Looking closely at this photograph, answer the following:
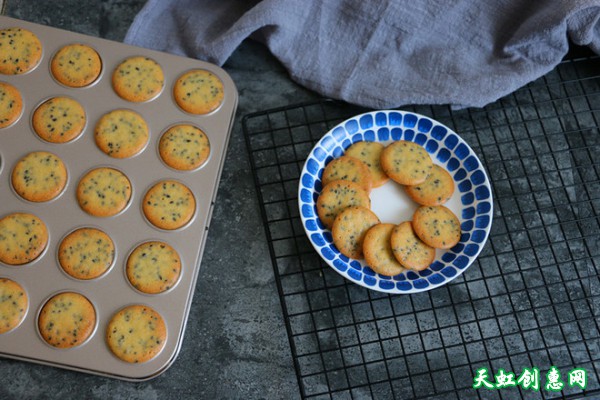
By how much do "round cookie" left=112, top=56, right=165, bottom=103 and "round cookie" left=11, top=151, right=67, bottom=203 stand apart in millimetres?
216

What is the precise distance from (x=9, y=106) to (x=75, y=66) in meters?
0.16

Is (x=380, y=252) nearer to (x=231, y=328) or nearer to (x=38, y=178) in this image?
(x=231, y=328)

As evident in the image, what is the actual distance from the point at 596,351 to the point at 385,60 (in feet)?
2.64

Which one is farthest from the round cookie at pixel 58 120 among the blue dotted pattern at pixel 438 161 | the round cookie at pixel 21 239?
the blue dotted pattern at pixel 438 161

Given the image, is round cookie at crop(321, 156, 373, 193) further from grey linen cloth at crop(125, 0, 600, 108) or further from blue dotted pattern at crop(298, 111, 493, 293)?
grey linen cloth at crop(125, 0, 600, 108)

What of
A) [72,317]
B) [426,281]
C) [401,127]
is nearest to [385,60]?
[401,127]

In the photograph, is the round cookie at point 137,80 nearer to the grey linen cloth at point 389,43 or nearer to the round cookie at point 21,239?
the grey linen cloth at point 389,43

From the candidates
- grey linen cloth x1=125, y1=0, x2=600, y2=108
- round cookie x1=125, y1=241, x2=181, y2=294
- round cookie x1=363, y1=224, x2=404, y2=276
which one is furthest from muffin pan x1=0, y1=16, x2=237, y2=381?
round cookie x1=363, y1=224, x2=404, y2=276

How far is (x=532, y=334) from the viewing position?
1.41 metres

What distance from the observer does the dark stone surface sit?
1.36 m

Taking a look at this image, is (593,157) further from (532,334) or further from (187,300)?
(187,300)

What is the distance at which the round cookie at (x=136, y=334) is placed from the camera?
4.17ft

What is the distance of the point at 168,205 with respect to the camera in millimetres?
1343

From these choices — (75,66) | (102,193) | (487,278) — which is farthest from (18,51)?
(487,278)
